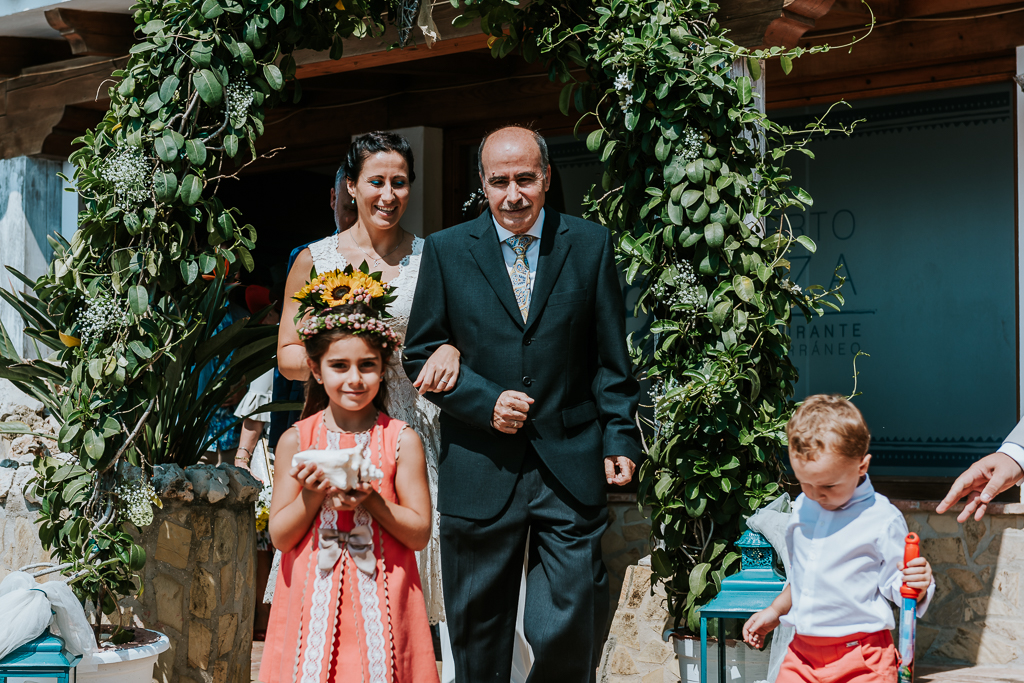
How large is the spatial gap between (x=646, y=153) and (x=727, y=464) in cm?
100

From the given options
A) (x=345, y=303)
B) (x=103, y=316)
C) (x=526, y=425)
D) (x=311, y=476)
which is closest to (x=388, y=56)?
(x=103, y=316)

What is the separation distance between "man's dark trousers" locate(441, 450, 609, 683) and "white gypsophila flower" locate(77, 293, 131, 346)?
4.58 ft

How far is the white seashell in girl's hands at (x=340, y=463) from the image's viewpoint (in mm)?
2303

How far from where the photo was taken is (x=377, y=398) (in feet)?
9.45

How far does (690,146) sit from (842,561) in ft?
4.69

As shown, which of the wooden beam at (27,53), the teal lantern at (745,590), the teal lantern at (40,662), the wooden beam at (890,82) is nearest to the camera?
the teal lantern at (745,590)

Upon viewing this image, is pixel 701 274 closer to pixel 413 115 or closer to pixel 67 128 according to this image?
pixel 413 115

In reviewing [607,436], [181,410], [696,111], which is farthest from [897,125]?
[181,410]

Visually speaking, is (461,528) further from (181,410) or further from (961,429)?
(961,429)

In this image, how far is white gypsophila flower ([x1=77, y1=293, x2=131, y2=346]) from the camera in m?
3.46

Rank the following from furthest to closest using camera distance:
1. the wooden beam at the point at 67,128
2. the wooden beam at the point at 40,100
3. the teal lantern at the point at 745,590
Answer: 1. the wooden beam at the point at 67,128
2. the wooden beam at the point at 40,100
3. the teal lantern at the point at 745,590

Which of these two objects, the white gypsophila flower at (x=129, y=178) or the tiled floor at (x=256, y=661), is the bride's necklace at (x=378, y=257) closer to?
the white gypsophila flower at (x=129, y=178)

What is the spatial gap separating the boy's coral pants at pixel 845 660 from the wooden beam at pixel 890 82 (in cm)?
353

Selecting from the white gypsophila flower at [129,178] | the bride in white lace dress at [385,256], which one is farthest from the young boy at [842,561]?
the white gypsophila flower at [129,178]
